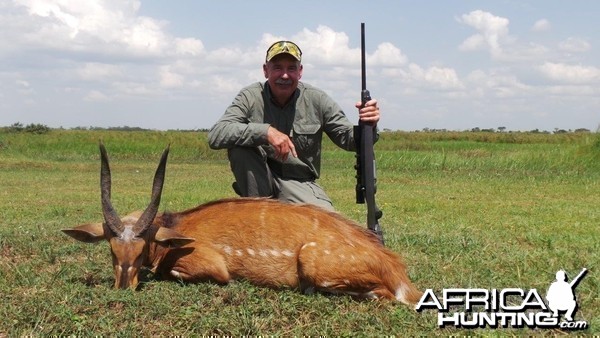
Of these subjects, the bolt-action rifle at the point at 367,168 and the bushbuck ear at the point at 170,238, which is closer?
the bushbuck ear at the point at 170,238

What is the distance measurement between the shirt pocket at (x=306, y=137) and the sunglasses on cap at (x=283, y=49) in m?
0.65

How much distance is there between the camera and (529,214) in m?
10.9

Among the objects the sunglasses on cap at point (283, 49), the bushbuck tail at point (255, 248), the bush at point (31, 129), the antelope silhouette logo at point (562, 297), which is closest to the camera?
the antelope silhouette logo at point (562, 297)

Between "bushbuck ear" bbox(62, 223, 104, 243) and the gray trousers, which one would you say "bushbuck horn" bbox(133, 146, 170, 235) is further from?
the gray trousers

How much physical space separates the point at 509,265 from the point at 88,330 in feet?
12.4

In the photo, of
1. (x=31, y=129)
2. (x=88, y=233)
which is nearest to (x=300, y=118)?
(x=88, y=233)

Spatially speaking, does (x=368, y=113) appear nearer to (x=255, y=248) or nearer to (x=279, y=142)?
(x=279, y=142)

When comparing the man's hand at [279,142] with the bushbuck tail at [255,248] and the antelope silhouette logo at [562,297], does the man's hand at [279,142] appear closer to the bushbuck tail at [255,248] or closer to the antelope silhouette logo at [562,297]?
the bushbuck tail at [255,248]

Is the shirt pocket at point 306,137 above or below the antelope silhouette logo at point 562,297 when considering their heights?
above

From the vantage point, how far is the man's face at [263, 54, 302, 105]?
6.23 meters

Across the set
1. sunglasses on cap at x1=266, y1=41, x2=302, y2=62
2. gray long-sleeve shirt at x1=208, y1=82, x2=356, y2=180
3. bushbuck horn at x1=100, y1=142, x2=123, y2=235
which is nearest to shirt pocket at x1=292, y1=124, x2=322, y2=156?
gray long-sleeve shirt at x1=208, y1=82, x2=356, y2=180

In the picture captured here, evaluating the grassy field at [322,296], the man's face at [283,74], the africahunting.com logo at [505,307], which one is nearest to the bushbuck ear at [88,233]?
the grassy field at [322,296]

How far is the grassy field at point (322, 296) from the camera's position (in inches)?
169

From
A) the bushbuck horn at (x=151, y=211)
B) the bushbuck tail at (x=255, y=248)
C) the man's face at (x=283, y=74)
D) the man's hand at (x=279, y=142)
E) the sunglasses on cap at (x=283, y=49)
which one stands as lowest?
the bushbuck tail at (x=255, y=248)
